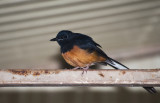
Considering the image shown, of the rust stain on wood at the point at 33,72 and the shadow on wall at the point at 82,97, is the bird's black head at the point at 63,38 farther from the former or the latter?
the shadow on wall at the point at 82,97

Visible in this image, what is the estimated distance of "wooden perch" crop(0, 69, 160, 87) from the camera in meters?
2.80

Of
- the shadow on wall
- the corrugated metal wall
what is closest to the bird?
the corrugated metal wall

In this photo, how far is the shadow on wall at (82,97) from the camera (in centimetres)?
682

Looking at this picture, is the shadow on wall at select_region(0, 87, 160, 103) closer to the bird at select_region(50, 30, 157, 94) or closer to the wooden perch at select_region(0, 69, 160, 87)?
the bird at select_region(50, 30, 157, 94)

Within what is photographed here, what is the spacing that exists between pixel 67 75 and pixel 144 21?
10.7 ft

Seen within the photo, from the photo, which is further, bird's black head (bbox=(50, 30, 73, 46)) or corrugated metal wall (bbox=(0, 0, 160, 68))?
corrugated metal wall (bbox=(0, 0, 160, 68))

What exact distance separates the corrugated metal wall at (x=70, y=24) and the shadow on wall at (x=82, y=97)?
2.96ft

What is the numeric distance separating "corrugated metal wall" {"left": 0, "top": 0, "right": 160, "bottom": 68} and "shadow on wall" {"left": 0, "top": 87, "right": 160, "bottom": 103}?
35.5 inches

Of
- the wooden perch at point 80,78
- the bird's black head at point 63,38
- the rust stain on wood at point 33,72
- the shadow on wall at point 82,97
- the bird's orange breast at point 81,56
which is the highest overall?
the bird's black head at point 63,38

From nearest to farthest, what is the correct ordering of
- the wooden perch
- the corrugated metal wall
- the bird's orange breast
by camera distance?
1. the wooden perch
2. the bird's orange breast
3. the corrugated metal wall

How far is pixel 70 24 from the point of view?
5523 mm

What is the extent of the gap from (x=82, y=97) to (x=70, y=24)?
2171 millimetres

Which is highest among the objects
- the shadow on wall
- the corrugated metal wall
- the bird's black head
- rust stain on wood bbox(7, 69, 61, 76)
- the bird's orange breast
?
the corrugated metal wall

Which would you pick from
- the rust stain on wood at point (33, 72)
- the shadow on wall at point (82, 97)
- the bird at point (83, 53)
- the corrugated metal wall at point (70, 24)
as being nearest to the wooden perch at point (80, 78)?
the rust stain on wood at point (33, 72)
